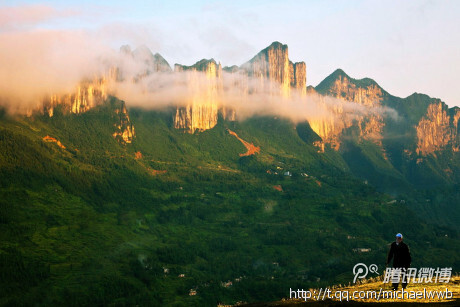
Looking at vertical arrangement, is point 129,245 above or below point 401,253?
below

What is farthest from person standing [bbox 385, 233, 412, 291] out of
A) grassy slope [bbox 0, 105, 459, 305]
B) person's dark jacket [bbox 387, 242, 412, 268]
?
grassy slope [bbox 0, 105, 459, 305]

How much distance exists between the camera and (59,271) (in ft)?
445

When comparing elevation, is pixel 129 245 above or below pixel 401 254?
below

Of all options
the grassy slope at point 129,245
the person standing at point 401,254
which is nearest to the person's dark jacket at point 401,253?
the person standing at point 401,254

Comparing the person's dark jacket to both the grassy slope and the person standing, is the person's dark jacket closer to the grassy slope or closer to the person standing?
the person standing

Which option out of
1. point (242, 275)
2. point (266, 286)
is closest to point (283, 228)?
point (242, 275)

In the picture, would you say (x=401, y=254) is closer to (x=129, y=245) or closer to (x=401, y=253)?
(x=401, y=253)

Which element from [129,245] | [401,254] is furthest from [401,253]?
[129,245]

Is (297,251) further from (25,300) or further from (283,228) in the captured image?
(25,300)

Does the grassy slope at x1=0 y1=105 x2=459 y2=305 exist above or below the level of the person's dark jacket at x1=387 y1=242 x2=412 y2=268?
below

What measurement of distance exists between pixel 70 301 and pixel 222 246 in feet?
Result: 192

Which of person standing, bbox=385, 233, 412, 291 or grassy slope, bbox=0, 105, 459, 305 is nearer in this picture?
person standing, bbox=385, 233, 412, 291

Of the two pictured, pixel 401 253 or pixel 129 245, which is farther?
pixel 129 245

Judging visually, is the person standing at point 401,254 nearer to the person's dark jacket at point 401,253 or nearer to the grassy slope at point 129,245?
the person's dark jacket at point 401,253
